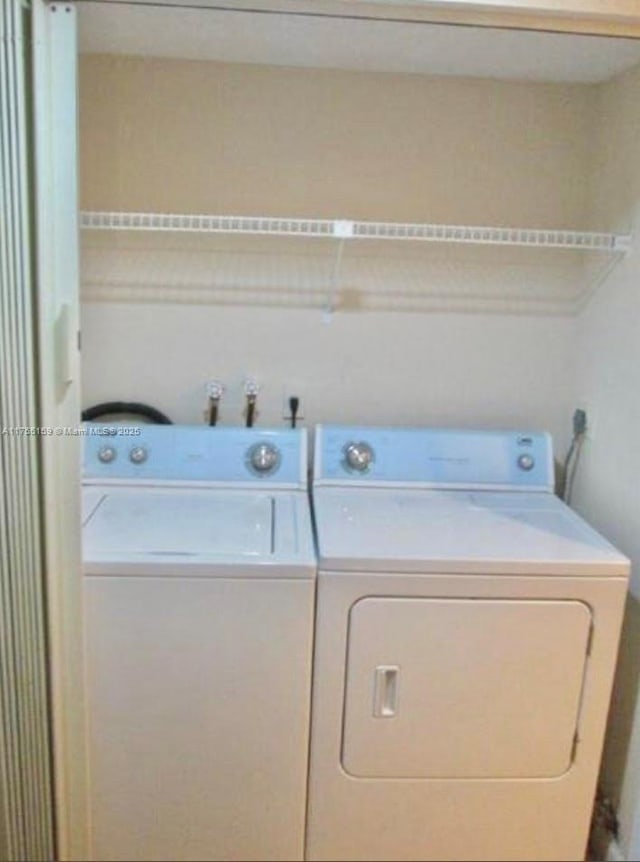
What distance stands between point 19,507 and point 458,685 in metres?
1.08

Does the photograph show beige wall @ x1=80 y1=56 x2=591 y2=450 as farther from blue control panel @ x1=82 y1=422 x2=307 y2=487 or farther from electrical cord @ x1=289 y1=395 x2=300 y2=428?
blue control panel @ x1=82 y1=422 x2=307 y2=487

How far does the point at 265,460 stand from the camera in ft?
6.98

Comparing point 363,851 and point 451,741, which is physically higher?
point 451,741

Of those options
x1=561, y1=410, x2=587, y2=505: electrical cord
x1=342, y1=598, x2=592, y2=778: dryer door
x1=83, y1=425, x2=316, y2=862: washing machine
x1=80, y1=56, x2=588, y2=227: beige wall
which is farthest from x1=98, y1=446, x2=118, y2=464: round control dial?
x1=561, y1=410, x2=587, y2=505: electrical cord

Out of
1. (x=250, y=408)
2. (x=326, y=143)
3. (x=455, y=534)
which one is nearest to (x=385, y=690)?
(x=455, y=534)

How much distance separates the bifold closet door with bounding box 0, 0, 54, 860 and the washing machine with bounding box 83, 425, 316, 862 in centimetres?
11

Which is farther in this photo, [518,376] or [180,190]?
[518,376]

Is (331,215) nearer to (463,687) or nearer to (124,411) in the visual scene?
(124,411)

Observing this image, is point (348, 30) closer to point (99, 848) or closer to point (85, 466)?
point (85, 466)

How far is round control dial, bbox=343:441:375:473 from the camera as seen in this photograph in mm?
2174

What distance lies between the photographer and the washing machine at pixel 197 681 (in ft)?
5.50

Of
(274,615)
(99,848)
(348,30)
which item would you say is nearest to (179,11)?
(348,30)

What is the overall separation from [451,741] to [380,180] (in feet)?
5.16

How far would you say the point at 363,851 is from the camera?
186cm
